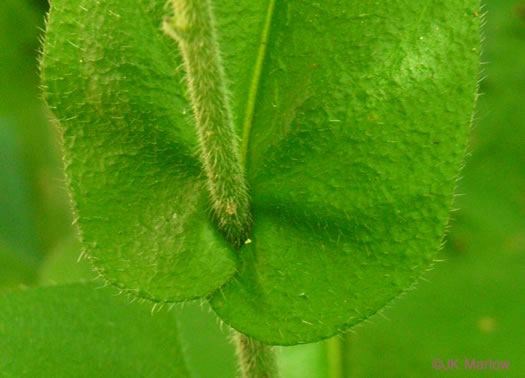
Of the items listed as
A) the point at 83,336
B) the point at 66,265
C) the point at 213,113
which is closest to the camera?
the point at 213,113

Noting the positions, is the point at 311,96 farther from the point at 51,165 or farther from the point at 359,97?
the point at 51,165

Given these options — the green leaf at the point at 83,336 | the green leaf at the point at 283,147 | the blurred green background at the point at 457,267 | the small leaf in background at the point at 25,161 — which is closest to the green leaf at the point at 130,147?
the green leaf at the point at 283,147

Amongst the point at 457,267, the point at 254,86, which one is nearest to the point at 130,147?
the point at 254,86

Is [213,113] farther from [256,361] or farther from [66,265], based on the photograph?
[66,265]

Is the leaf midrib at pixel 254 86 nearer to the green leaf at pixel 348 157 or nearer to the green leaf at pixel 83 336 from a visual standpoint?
the green leaf at pixel 348 157

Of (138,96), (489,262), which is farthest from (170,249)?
(489,262)

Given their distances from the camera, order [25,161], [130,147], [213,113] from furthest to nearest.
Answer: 1. [25,161]
2. [130,147]
3. [213,113]
